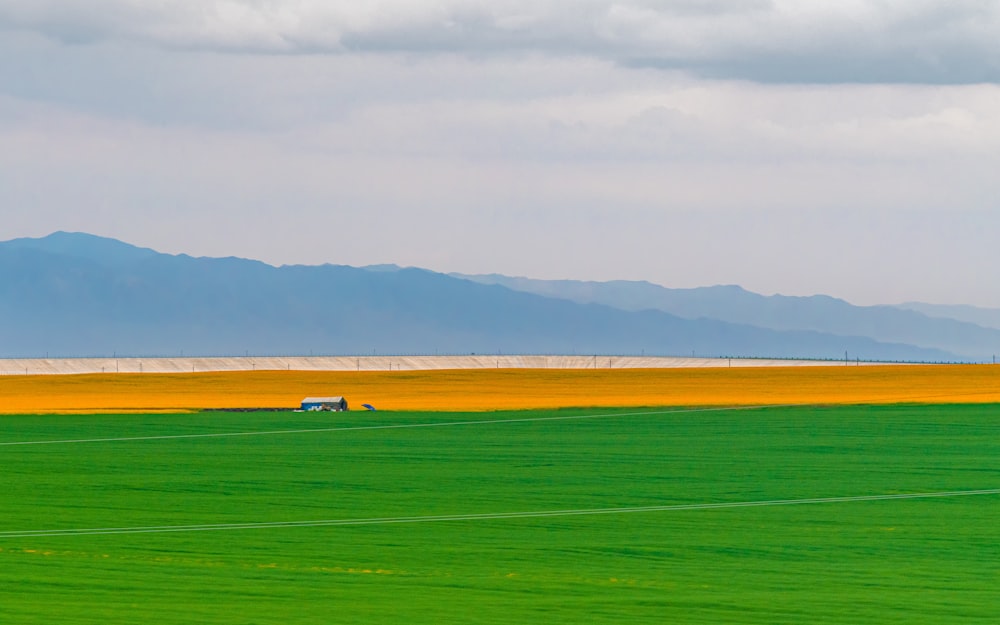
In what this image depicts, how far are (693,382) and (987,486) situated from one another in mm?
66002

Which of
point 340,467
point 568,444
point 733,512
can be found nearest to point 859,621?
point 733,512

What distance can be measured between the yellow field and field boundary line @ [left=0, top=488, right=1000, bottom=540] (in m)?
39.3

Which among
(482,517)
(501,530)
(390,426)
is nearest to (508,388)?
(390,426)

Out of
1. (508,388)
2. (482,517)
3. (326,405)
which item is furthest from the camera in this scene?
(508,388)

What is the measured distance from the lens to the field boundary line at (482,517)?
104ft

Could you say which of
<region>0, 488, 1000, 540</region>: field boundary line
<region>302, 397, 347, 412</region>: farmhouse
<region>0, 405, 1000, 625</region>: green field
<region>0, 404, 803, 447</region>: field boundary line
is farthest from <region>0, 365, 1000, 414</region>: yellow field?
<region>0, 488, 1000, 540</region>: field boundary line

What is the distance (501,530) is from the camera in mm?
32188

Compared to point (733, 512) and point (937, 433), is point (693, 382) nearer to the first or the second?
point (937, 433)

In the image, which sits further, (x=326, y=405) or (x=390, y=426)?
(x=326, y=405)

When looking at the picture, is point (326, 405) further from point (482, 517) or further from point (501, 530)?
point (501, 530)

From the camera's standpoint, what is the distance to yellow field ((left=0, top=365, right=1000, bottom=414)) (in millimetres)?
82562

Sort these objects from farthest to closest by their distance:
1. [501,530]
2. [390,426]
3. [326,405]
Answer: [326,405] → [390,426] → [501,530]

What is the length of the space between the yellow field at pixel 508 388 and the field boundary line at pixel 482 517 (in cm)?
3933

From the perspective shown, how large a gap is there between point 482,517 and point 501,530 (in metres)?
2.16
